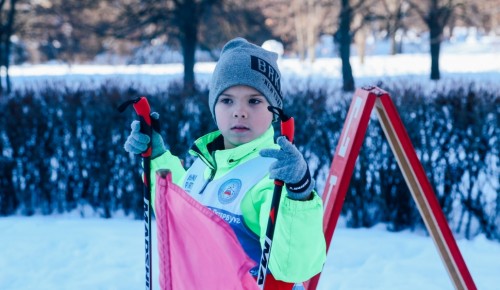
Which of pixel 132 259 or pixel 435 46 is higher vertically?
pixel 435 46

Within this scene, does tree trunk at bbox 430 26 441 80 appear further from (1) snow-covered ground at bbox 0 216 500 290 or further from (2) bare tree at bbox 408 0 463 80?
(1) snow-covered ground at bbox 0 216 500 290

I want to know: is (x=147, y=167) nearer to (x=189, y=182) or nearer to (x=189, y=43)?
(x=189, y=182)

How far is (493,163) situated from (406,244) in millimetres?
994

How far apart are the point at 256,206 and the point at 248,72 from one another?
1.64 feet

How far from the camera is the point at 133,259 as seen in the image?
493 centimetres

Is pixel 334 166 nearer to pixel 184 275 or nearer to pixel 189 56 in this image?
pixel 184 275

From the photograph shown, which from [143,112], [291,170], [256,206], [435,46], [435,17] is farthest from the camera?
[435,46]

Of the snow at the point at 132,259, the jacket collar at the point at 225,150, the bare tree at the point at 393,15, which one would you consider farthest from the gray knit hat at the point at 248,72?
the bare tree at the point at 393,15

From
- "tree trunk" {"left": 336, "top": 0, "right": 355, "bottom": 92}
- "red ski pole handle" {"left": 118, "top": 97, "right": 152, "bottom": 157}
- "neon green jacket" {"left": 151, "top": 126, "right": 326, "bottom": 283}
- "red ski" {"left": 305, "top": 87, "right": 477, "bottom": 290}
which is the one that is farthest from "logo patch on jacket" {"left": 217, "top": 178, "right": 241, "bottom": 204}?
"tree trunk" {"left": 336, "top": 0, "right": 355, "bottom": 92}

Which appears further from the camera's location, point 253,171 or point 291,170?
point 253,171

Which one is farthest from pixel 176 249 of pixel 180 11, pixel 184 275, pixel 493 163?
A: pixel 180 11

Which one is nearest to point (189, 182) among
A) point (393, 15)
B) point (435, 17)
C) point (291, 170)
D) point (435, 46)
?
point (291, 170)

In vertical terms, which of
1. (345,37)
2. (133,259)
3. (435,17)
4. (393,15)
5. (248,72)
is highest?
(393,15)

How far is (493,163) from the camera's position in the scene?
515 cm
